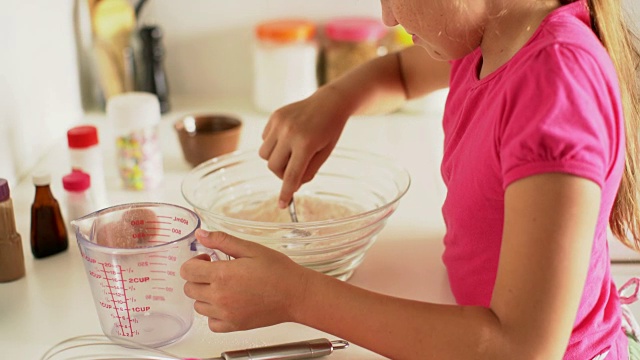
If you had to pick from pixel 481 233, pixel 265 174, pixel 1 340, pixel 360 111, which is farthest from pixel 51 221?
pixel 481 233

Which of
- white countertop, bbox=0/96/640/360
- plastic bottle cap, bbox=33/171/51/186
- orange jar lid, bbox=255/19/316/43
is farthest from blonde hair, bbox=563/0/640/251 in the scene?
orange jar lid, bbox=255/19/316/43

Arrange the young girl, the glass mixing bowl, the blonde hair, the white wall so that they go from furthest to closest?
the white wall < the glass mixing bowl < the blonde hair < the young girl

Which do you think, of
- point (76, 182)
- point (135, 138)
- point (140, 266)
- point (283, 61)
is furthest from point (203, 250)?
point (283, 61)

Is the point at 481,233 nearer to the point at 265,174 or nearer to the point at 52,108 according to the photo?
the point at 265,174

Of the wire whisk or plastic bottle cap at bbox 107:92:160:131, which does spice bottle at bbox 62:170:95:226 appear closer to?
plastic bottle cap at bbox 107:92:160:131

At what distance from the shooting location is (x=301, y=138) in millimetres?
1015

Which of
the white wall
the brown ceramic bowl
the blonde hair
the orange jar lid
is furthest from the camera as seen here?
the orange jar lid

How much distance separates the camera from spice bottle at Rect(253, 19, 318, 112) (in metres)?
1.56

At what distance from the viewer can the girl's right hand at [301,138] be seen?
1010 millimetres

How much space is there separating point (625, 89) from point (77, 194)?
71 cm

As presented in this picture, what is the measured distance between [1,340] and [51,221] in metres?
0.20

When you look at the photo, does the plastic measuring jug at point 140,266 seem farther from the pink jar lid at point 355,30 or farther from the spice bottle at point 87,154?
the pink jar lid at point 355,30

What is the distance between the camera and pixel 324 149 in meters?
1.05

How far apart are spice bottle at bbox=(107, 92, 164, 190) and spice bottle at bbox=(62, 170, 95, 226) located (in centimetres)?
15
